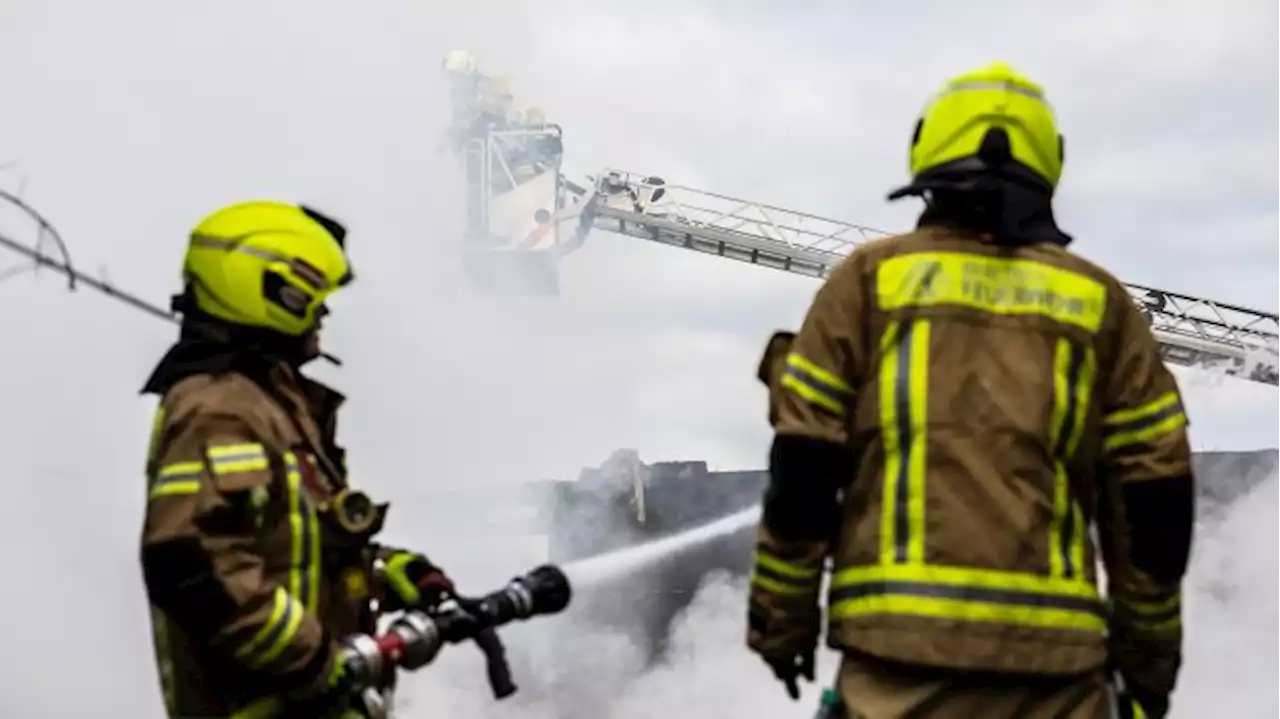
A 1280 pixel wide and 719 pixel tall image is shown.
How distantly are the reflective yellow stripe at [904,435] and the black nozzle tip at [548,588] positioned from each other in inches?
41.6

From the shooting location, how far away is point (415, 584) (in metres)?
3.55

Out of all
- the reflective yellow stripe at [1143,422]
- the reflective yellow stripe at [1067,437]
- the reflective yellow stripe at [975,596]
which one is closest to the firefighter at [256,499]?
the reflective yellow stripe at [975,596]

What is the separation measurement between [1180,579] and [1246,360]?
37.0ft

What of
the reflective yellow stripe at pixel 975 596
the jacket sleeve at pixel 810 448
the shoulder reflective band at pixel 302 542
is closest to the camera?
the reflective yellow stripe at pixel 975 596

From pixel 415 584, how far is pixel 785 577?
3.33ft

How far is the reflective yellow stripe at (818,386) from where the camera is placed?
2.88m

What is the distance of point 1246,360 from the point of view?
528 inches

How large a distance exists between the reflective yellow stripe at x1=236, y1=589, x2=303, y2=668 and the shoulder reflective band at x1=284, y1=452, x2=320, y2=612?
6.1 inches

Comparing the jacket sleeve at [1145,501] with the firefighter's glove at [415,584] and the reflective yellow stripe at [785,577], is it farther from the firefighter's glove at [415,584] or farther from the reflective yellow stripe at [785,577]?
the firefighter's glove at [415,584]

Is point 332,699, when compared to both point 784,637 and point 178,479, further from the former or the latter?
point 784,637

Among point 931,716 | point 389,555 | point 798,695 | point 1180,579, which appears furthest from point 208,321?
point 1180,579

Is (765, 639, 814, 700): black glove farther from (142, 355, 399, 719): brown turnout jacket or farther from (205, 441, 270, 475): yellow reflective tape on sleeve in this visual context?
(205, 441, 270, 475): yellow reflective tape on sleeve

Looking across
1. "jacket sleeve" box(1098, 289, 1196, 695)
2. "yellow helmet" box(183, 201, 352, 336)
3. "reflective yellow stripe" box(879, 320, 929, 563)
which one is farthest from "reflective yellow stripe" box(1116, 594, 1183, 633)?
"yellow helmet" box(183, 201, 352, 336)

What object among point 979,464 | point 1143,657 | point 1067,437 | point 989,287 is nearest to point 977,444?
point 979,464
